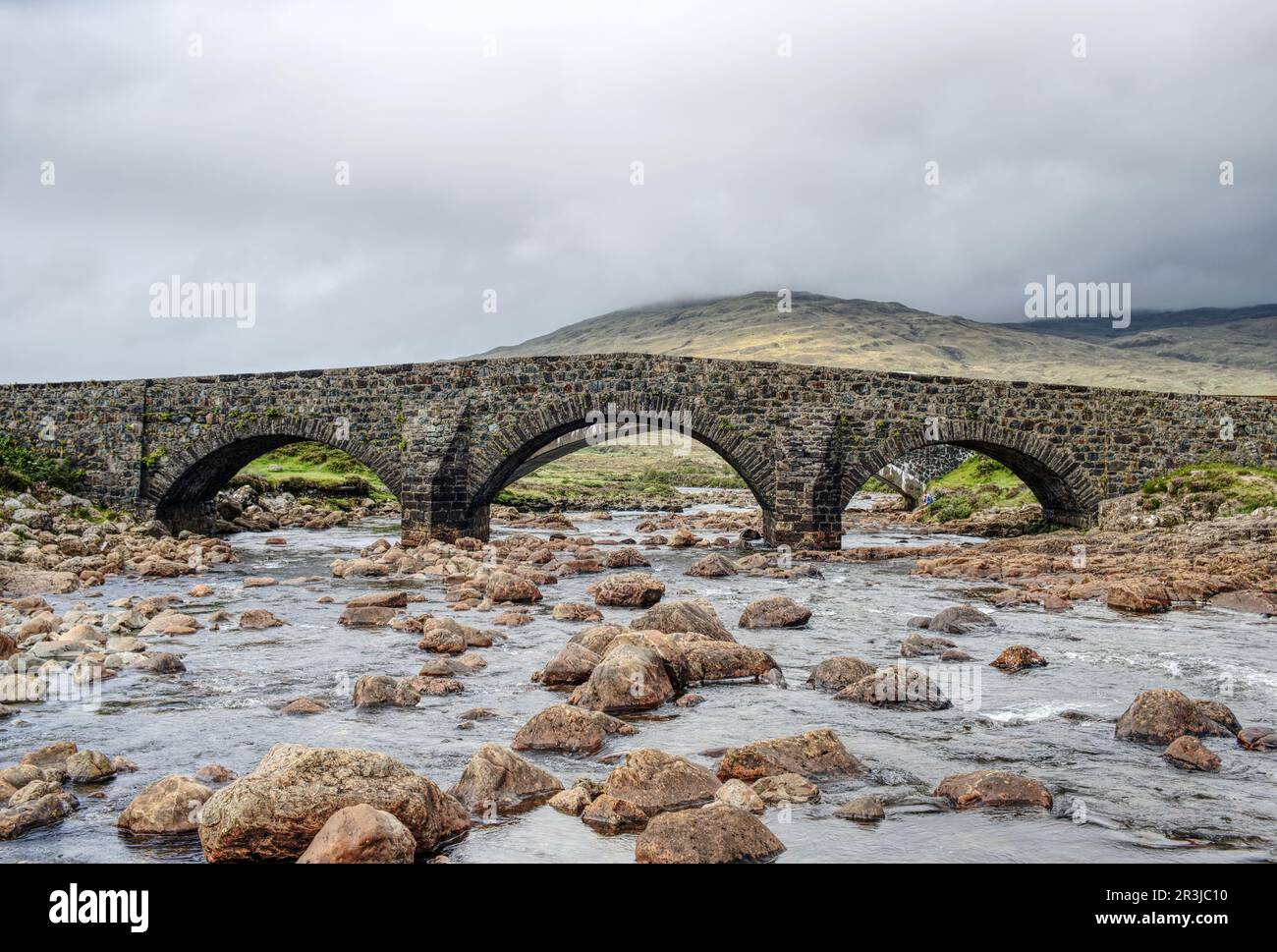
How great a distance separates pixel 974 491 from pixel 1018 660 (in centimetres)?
2893

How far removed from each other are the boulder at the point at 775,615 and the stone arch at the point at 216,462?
1560 centimetres

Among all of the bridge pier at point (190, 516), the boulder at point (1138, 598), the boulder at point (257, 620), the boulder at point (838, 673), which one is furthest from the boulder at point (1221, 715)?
the bridge pier at point (190, 516)

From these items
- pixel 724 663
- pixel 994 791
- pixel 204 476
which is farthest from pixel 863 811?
pixel 204 476

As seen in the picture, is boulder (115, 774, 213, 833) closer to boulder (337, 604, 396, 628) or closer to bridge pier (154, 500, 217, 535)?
boulder (337, 604, 396, 628)

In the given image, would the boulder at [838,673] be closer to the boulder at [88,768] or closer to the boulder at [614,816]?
the boulder at [614,816]

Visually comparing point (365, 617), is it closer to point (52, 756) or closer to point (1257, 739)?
point (52, 756)

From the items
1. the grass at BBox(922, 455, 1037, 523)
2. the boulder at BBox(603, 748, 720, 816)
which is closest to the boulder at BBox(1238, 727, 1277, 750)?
the boulder at BBox(603, 748, 720, 816)

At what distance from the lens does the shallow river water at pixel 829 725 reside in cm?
652

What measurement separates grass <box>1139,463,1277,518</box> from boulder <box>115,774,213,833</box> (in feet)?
85.1

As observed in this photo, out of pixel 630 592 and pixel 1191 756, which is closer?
pixel 1191 756

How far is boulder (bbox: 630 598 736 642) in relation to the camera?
12688 mm

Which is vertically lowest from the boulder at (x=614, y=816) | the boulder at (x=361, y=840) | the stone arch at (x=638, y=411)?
the boulder at (x=614, y=816)

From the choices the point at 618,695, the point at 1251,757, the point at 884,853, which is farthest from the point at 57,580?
the point at 1251,757

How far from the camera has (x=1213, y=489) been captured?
26.5 m
